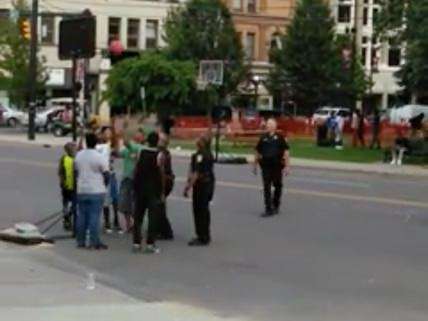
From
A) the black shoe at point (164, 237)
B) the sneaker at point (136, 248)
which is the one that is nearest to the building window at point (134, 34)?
the black shoe at point (164, 237)

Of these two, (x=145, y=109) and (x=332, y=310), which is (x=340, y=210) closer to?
(x=332, y=310)

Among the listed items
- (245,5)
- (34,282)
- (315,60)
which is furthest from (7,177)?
(245,5)

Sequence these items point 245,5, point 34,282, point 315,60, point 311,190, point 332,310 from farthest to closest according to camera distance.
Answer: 1. point 245,5
2. point 315,60
3. point 311,190
4. point 34,282
5. point 332,310

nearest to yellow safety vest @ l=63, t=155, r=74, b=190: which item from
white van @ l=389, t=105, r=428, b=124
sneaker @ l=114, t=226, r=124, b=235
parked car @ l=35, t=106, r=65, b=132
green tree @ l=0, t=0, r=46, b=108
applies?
sneaker @ l=114, t=226, r=124, b=235

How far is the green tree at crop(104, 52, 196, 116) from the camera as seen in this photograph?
195 ft

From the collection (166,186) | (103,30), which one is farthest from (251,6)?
(166,186)

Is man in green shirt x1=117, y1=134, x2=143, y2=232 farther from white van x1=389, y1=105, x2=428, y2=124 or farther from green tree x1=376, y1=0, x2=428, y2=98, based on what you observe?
white van x1=389, y1=105, x2=428, y2=124

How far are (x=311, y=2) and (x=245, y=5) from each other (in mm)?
14642

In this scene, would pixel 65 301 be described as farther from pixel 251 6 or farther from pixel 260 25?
pixel 251 6

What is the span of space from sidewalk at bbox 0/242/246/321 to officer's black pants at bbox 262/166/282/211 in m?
7.31

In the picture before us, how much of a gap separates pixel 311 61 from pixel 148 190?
212ft

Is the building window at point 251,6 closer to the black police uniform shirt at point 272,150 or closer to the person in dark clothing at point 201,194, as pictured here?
the black police uniform shirt at point 272,150

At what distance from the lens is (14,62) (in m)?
71.6

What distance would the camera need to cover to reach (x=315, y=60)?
78.9m
